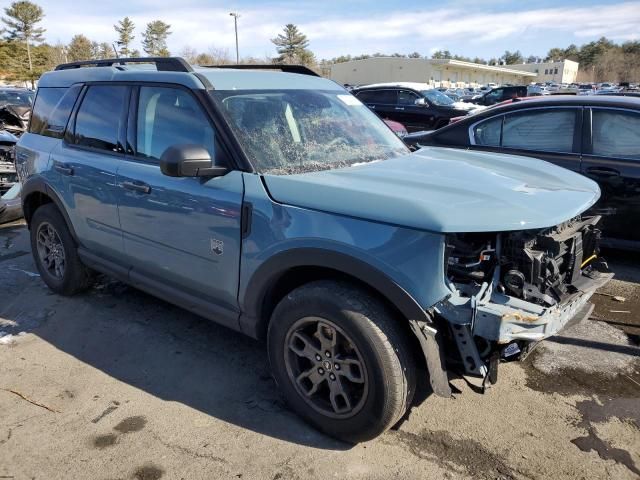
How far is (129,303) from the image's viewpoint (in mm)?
4453

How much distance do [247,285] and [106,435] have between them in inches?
43.0

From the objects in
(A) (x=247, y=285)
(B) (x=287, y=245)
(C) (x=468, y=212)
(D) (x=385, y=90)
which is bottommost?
(A) (x=247, y=285)

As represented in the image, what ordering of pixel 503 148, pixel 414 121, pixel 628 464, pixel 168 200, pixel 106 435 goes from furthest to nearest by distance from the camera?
pixel 414 121, pixel 503 148, pixel 168 200, pixel 106 435, pixel 628 464

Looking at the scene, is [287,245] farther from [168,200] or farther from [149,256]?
[149,256]

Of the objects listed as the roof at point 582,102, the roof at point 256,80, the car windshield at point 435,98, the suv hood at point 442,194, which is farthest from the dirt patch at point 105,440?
the car windshield at point 435,98

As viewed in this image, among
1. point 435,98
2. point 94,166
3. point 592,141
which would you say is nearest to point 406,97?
point 435,98

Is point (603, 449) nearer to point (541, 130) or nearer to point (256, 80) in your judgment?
point (256, 80)

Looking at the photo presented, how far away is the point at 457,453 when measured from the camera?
2615 mm

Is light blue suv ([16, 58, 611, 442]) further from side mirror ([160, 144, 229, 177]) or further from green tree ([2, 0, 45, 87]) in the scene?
green tree ([2, 0, 45, 87])

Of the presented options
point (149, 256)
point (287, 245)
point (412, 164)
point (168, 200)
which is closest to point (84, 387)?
point (149, 256)

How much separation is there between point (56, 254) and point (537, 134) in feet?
15.6

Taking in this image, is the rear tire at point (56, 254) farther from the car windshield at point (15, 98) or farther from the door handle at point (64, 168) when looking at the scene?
the car windshield at point (15, 98)

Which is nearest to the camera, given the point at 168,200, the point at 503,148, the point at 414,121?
the point at 168,200

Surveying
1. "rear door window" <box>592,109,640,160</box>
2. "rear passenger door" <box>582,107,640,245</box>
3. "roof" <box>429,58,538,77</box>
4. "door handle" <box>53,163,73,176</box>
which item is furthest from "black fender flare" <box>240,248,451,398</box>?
"roof" <box>429,58,538,77</box>
